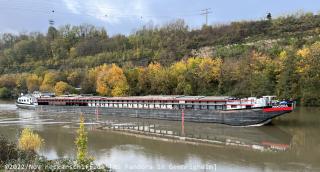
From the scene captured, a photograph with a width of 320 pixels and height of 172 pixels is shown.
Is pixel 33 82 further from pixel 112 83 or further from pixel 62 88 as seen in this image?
pixel 112 83

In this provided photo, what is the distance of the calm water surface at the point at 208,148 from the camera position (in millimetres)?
24172

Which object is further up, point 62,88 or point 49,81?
point 49,81

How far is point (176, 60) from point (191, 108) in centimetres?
5684

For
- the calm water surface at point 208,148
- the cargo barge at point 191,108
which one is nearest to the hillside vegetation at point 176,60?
the cargo barge at point 191,108

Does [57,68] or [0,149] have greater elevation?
[57,68]

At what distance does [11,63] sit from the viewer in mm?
132750

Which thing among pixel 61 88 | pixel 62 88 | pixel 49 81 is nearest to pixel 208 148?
pixel 62 88

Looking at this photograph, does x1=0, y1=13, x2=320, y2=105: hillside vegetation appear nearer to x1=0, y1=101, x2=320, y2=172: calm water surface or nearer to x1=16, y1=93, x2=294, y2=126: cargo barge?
x1=16, y1=93, x2=294, y2=126: cargo barge

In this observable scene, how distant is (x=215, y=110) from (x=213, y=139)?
992 centimetres

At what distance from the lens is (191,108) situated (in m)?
45.6

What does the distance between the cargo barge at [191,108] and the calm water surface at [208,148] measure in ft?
4.83

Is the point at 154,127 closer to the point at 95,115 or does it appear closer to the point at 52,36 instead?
the point at 95,115

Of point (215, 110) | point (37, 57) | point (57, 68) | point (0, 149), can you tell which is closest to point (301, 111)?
point (215, 110)

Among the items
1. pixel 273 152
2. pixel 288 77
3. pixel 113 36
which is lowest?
pixel 273 152
